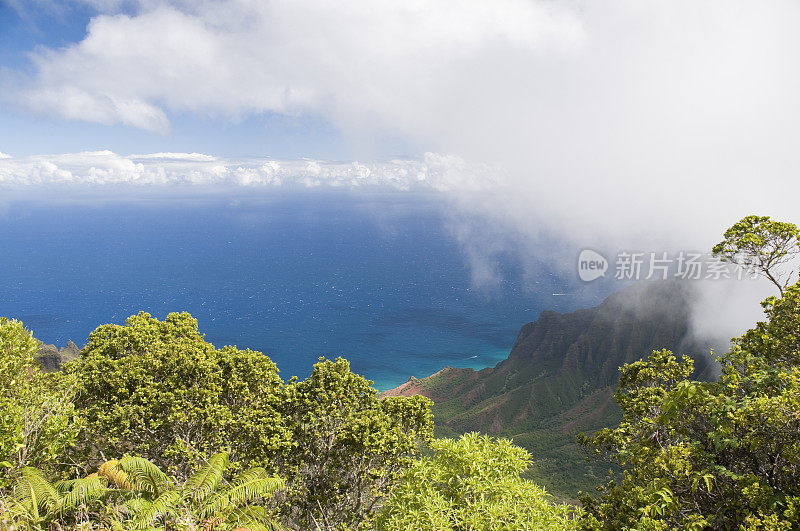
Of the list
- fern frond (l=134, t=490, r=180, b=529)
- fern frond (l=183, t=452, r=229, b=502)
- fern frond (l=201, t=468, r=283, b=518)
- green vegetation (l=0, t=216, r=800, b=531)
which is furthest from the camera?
fern frond (l=183, t=452, r=229, b=502)

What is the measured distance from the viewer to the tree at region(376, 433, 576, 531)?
1016 centimetres

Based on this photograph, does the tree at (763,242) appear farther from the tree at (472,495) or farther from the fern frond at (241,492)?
the fern frond at (241,492)

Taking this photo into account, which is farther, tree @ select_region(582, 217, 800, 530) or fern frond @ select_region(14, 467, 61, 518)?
fern frond @ select_region(14, 467, 61, 518)

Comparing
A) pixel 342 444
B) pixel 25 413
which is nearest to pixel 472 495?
pixel 342 444

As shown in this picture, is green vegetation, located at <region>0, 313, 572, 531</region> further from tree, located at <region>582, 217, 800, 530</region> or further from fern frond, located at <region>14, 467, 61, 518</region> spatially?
tree, located at <region>582, 217, 800, 530</region>

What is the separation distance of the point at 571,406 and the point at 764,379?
142729 mm

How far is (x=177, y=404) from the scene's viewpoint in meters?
16.3

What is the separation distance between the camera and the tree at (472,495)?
10156mm

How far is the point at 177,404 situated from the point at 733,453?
1815 centimetres

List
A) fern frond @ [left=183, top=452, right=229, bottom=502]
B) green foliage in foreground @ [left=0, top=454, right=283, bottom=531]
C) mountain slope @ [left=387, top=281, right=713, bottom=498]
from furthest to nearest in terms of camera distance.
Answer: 1. mountain slope @ [left=387, top=281, right=713, bottom=498]
2. fern frond @ [left=183, top=452, right=229, bottom=502]
3. green foliage in foreground @ [left=0, top=454, right=283, bottom=531]

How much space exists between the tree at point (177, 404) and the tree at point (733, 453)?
41.9 feet

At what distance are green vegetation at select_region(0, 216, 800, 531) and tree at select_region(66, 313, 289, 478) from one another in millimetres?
81

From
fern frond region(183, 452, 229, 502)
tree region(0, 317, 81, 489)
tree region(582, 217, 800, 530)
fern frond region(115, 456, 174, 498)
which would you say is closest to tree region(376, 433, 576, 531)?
tree region(582, 217, 800, 530)

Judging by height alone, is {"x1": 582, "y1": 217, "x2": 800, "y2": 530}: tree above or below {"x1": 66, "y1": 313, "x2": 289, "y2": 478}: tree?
above
